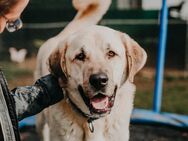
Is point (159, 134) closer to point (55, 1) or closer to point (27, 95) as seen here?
point (27, 95)

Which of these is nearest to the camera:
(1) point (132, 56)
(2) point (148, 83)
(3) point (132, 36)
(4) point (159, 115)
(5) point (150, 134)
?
(1) point (132, 56)

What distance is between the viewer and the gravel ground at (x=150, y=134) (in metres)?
4.30

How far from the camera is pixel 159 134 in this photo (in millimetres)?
4465

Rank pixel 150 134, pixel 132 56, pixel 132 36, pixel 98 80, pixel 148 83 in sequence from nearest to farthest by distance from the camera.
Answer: pixel 98 80 < pixel 132 56 < pixel 150 134 < pixel 132 36 < pixel 148 83

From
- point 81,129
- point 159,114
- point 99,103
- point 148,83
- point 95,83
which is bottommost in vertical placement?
point 148,83

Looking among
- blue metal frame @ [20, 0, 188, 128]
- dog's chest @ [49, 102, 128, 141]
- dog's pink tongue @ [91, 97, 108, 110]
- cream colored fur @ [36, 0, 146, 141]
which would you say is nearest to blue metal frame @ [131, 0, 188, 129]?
blue metal frame @ [20, 0, 188, 128]

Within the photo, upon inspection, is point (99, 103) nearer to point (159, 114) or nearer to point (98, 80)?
point (98, 80)

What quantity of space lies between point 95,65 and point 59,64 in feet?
0.88

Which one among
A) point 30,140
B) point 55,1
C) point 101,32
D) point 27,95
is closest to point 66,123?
point 27,95

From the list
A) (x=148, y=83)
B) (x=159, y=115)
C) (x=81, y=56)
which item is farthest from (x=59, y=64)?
(x=148, y=83)

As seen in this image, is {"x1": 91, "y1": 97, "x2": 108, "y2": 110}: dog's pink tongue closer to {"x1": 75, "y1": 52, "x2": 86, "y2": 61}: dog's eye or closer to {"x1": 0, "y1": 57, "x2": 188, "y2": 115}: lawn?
{"x1": 75, "y1": 52, "x2": 86, "y2": 61}: dog's eye

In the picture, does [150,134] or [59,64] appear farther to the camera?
[150,134]

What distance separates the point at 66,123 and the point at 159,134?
4.64 ft

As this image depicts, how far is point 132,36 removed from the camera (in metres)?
7.11
